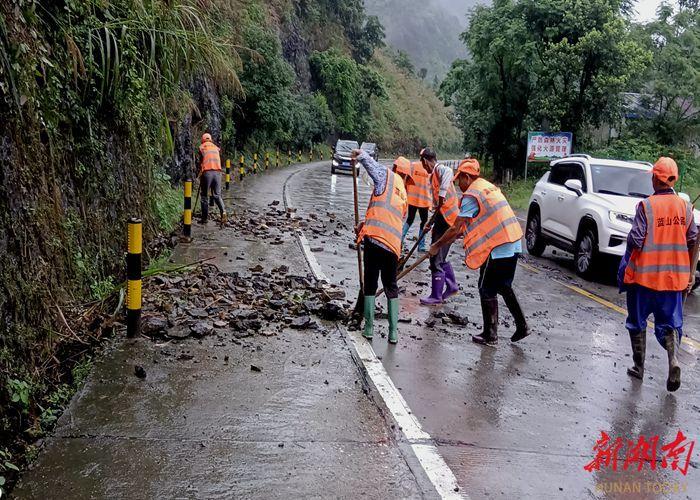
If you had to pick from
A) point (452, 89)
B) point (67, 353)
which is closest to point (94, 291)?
point (67, 353)

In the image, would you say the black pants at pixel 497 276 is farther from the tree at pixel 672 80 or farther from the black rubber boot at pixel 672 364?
the tree at pixel 672 80

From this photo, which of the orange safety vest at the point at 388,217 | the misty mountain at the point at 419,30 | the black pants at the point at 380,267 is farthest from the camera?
the misty mountain at the point at 419,30

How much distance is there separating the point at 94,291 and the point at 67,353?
1307mm

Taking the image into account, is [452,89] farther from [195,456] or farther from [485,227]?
[195,456]

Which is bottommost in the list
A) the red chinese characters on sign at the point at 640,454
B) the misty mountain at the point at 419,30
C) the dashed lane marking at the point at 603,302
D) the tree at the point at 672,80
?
the dashed lane marking at the point at 603,302

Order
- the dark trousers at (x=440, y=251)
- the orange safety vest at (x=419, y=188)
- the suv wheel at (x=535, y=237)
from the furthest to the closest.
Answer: the suv wheel at (x=535, y=237) → the orange safety vest at (x=419, y=188) → the dark trousers at (x=440, y=251)

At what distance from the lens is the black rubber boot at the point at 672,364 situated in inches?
212

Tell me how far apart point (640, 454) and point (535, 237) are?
8.66 meters

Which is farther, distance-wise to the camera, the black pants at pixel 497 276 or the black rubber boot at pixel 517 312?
the black rubber boot at pixel 517 312

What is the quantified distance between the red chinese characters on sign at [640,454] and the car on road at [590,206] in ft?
18.5

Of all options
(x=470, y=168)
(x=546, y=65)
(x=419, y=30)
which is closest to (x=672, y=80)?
(x=546, y=65)

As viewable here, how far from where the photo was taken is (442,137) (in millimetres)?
76188


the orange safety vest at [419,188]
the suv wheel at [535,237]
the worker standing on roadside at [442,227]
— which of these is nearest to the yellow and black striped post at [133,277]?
the worker standing on roadside at [442,227]

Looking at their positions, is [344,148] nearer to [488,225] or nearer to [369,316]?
[488,225]
